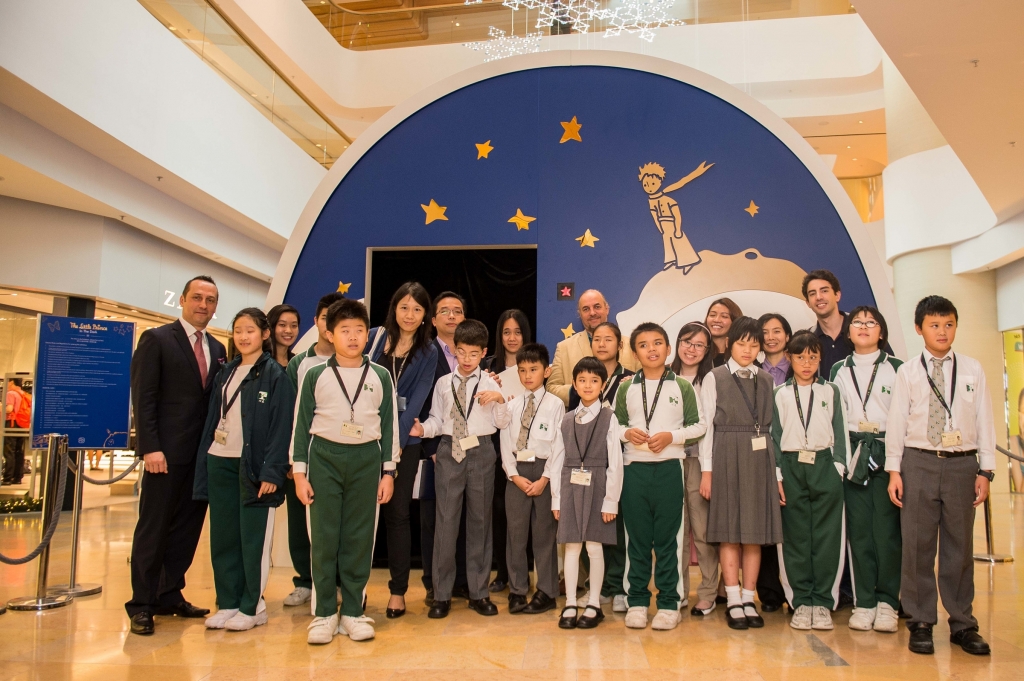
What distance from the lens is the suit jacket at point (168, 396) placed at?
3688 mm

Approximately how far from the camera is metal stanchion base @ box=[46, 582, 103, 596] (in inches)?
171

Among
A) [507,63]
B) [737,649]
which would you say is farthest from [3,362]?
[737,649]

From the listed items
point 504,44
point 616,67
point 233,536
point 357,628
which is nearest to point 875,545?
point 357,628

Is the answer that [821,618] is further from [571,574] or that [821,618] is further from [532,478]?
[532,478]

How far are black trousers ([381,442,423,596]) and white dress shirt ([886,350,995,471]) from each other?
2354mm

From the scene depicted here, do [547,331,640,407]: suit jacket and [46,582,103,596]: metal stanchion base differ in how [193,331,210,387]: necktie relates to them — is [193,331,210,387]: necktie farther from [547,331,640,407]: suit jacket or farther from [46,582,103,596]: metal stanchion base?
Result: [547,331,640,407]: suit jacket

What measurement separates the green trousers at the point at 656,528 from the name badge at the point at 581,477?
0.21 metres

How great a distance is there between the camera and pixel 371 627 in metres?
3.48

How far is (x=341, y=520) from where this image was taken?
11.6ft

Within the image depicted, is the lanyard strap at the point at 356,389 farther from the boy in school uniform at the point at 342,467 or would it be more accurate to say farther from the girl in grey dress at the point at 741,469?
the girl in grey dress at the point at 741,469

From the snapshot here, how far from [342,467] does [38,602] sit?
81.7 inches

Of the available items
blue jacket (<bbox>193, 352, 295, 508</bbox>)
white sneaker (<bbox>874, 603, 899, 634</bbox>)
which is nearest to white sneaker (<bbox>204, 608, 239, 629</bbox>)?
blue jacket (<bbox>193, 352, 295, 508</bbox>)

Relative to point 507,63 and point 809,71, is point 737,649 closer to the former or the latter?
point 507,63

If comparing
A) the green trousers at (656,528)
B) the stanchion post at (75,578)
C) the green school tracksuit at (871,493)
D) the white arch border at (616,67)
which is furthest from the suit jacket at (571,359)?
the stanchion post at (75,578)
